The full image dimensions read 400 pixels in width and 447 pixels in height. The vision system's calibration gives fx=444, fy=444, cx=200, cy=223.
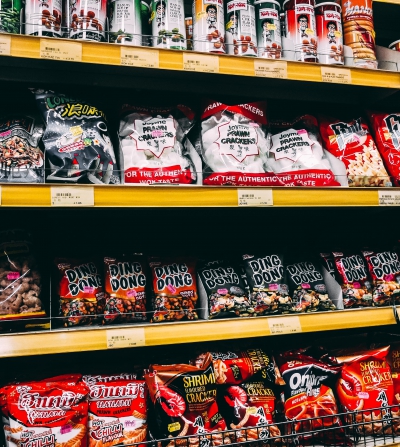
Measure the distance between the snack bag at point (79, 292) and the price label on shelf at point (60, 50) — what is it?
0.62 metres

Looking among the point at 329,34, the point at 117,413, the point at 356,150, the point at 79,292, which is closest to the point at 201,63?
the point at 329,34

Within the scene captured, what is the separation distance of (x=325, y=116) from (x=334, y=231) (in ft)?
1.71

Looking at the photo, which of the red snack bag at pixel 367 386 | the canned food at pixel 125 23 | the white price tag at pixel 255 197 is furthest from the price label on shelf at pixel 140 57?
the red snack bag at pixel 367 386

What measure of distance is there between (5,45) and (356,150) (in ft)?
3.94

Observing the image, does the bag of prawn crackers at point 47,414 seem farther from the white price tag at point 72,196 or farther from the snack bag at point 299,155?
the snack bag at point 299,155

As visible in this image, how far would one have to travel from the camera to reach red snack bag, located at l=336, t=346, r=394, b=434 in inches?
55.7

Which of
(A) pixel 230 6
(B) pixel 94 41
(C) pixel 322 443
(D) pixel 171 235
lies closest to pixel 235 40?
(A) pixel 230 6

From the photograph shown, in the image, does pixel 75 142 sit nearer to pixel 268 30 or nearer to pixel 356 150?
pixel 268 30

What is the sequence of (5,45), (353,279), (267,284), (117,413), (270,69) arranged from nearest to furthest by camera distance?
(5,45) → (117,413) → (270,69) → (267,284) → (353,279)

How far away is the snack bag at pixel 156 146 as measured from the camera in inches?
54.6

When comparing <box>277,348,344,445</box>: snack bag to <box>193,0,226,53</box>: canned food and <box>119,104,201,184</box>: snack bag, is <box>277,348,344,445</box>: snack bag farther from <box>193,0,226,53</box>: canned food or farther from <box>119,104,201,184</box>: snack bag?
<box>193,0,226,53</box>: canned food

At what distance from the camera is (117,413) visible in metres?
1.28

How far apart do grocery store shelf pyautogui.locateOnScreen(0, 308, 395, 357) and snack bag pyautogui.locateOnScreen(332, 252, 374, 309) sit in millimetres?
122

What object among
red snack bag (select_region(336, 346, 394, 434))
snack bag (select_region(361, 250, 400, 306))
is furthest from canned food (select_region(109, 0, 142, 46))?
red snack bag (select_region(336, 346, 394, 434))
